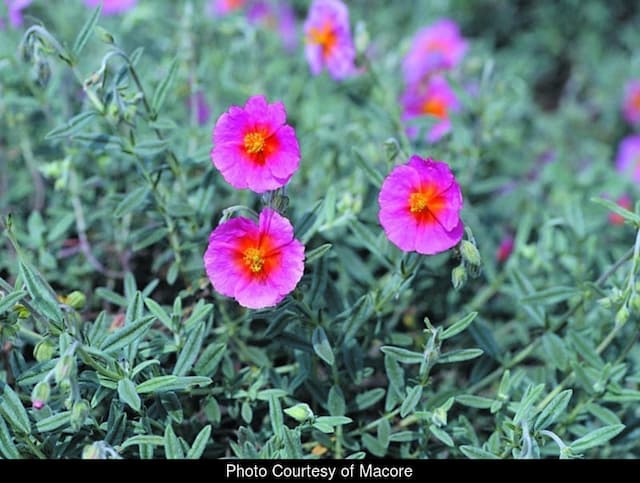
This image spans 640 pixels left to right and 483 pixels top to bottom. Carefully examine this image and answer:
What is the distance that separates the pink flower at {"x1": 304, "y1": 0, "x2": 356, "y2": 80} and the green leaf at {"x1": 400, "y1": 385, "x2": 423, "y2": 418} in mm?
1306

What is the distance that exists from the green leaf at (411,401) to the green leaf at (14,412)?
88cm

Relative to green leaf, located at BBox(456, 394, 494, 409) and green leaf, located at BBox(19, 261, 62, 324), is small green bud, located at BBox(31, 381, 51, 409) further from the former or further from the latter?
green leaf, located at BBox(456, 394, 494, 409)

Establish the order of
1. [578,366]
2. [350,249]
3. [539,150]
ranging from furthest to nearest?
[539,150], [350,249], [578,366]

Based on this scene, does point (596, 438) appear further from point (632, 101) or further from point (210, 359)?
point (632, 101)

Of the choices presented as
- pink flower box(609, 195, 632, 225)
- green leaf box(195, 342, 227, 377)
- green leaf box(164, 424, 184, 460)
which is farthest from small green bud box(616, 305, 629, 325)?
pink flower box(609, 195, 632, 225)

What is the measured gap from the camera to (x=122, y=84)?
2.20m

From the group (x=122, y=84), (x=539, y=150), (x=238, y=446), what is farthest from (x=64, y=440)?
(x=539, y=150)

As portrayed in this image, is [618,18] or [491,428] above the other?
[618,18]

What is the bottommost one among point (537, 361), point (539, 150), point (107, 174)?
point (537, 361)

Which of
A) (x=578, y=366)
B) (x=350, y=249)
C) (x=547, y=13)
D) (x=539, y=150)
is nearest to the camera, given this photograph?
(x=578, y=366)

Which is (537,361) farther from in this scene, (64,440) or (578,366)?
(64,440)

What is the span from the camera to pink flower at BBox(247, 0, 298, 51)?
389cm

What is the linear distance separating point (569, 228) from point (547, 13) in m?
2.13
